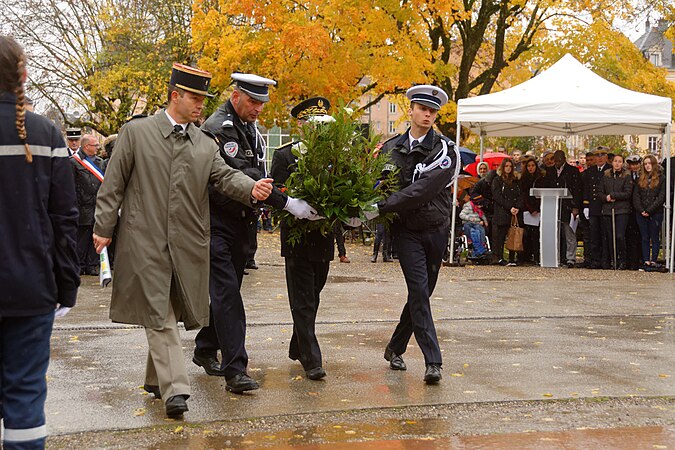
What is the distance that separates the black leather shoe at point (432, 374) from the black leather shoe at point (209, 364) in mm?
1432

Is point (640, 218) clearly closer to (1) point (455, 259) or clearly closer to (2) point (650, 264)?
(2) point (650, 264)

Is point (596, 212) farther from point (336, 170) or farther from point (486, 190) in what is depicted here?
point (336, 170)

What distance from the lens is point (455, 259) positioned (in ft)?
60.1

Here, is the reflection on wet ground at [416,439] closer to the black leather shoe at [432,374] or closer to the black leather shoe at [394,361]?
the black leather shoe at [432,374]

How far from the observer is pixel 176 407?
6094mm

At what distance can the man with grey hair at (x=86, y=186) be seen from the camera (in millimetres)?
14359

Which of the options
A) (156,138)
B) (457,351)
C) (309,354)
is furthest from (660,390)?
(156,138)

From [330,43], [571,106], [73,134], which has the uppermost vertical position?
[330,43]

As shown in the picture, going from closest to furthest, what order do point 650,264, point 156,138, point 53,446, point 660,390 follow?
point 53,446 < point 156,138 < point 660,390 < point 650,264

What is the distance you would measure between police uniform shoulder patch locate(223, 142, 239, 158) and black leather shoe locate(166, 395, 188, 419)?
5.54 feet

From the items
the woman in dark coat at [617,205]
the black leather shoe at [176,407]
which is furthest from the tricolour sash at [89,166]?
the black leather shoe at [176,407]

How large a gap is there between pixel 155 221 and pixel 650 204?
12706mm

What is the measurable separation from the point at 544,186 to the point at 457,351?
10.4m

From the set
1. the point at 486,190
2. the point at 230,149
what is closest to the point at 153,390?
the point at 230,149
